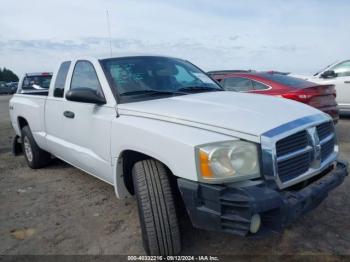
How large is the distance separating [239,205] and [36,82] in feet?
21.5

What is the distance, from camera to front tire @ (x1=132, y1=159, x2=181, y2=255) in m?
2.70

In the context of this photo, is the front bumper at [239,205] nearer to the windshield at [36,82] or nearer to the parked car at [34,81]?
the parked car at [34,81]

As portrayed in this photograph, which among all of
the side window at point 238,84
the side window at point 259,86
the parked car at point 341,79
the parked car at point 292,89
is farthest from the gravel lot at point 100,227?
the parked car at point 341,79

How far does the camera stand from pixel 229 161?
2.42 metres

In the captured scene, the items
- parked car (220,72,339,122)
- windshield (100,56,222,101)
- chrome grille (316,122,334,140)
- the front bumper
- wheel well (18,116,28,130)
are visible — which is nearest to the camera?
the front bumper

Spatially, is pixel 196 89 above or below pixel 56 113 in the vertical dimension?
above

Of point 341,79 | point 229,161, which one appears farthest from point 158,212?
point 341,79

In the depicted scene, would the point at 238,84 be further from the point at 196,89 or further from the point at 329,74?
the point at 196,89

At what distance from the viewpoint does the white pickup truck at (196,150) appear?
2.41 m

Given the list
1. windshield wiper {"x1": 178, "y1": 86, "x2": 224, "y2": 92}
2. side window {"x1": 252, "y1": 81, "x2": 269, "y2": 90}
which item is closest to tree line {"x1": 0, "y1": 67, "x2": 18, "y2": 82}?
side window {"x1": 252, "y1": 81, "x2": 269, "y2": 90}

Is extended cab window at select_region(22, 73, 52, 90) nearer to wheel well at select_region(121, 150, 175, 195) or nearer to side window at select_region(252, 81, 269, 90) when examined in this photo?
side window at select_region(252, 81, 269, 90)

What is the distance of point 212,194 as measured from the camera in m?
2.38

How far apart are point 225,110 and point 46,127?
2945 mm

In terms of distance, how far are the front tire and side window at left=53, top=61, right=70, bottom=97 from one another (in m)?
2.20
